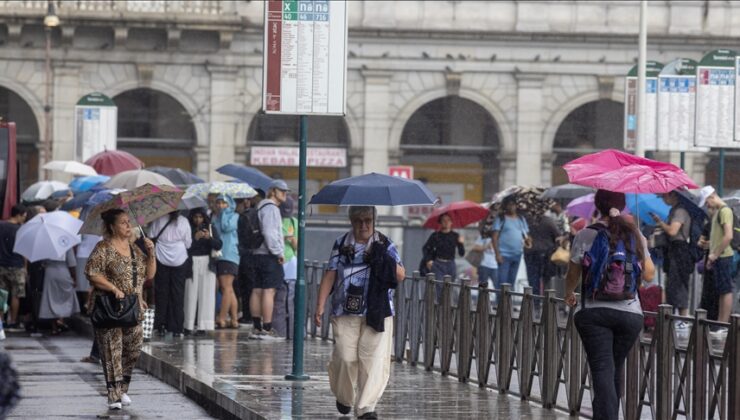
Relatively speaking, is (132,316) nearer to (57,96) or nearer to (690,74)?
(690,74)

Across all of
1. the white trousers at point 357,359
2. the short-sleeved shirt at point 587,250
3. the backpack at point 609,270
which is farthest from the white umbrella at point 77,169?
the backpack at point 609,270

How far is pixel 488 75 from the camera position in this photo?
145ft

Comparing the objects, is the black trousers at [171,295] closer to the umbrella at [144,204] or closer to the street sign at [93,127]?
the umbrella at [144,204]

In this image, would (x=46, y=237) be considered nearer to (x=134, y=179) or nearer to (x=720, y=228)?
(x=134, y=179)

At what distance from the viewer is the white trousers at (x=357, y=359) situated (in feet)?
43.1

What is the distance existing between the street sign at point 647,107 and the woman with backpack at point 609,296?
17206 millimetres

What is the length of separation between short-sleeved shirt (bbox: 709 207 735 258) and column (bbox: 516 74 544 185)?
23440mm

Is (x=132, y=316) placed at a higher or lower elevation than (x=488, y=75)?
lower

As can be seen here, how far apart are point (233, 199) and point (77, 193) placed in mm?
3278

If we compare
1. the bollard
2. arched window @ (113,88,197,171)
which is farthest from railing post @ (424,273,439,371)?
arched window @ (113,88,197,171)

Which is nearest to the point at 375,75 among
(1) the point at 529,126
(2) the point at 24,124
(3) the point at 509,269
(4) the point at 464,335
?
(1) the point at 529,126

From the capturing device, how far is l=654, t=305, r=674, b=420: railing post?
39.5 feet

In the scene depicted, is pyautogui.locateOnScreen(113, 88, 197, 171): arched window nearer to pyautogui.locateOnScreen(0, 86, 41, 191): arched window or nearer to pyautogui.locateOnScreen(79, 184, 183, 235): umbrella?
pyautogui.locateOnScreen(0, 86, 41, 191): arched window

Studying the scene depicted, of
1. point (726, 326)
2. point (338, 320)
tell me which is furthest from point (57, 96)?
point (726, 326)
